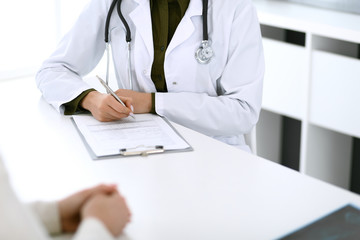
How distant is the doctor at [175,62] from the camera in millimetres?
1920

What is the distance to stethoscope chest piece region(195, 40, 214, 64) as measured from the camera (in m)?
1.97

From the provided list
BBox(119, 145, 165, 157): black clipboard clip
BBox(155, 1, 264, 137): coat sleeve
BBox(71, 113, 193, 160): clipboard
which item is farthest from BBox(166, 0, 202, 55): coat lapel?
BBox(119, 145, 165, 157): black clipboard clip

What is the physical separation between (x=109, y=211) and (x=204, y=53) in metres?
→ 0.87

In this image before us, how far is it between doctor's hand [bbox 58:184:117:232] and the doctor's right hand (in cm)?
56

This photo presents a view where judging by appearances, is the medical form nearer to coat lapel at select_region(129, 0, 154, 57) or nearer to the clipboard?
the clipboard

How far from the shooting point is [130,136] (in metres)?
1.74

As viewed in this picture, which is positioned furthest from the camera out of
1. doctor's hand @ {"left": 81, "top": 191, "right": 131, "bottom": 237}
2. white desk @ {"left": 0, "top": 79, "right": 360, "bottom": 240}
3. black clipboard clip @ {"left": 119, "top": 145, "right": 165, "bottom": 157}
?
black clipboard clip @ {"left": 119, "top": 145, "right": 165, "bottom": 157}

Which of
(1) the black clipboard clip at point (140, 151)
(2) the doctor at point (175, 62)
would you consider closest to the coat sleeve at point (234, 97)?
(2) the doctor at point (175, 62)

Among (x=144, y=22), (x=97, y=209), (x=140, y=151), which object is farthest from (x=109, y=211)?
(x=144, y=22)

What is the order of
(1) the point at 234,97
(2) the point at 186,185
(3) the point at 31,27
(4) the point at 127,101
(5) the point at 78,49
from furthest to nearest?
1. (3) the point at 31,27
2. (5) the point at 78,49
3. (1) the point at 234,97
4. (4) the point at 127,101
5. (2) the point at 186,185

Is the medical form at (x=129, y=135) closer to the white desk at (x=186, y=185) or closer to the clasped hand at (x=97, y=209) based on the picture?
the white desk at (x=186, y=185)

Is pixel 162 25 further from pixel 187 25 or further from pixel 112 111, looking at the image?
pixel 112 111

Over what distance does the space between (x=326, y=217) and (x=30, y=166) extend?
72 cm

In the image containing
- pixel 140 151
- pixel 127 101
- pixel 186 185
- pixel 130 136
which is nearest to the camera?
pixel 186 185
